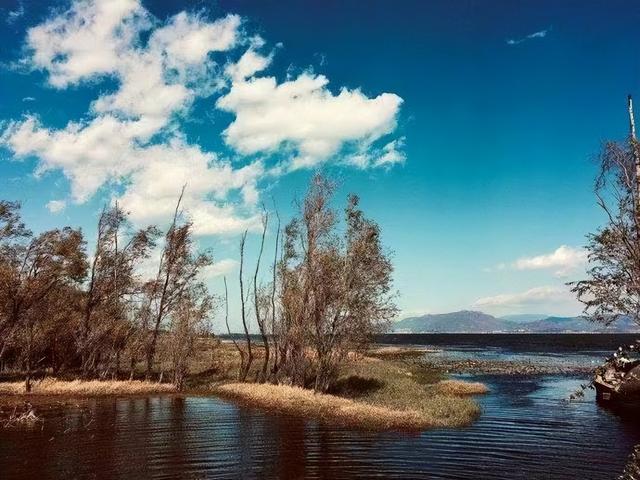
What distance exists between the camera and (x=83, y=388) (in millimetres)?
46906

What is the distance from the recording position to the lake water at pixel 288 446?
22.3m

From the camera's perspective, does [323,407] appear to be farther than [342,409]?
Yes

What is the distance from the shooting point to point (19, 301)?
42.4 metres

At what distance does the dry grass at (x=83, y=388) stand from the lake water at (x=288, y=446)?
21.3 feet

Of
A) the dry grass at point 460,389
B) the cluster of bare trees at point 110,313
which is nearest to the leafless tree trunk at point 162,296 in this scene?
the cluster of bare trees at point 110,313

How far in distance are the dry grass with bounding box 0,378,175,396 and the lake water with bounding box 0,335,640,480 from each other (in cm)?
650

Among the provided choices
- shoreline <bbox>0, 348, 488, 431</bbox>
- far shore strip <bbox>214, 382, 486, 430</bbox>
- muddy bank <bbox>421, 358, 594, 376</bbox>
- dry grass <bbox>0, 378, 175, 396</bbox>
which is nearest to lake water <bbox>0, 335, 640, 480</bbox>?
far shore strip <bbox>214, 382, 486, 430</bbox>

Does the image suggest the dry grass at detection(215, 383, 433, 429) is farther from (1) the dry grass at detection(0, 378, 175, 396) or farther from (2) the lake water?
(1) the dry grass at detection(0, 378, 175, 396)

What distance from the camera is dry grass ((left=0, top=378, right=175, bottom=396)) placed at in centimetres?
4594

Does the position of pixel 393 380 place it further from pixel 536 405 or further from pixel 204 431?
pixel 204 431

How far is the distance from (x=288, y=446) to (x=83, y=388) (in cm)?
2838

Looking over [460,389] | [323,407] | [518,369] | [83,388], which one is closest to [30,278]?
[83,388]

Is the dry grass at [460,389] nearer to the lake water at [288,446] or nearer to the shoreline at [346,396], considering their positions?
the shoreline at [346,396]

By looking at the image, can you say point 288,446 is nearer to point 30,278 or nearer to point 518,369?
point 30,278
